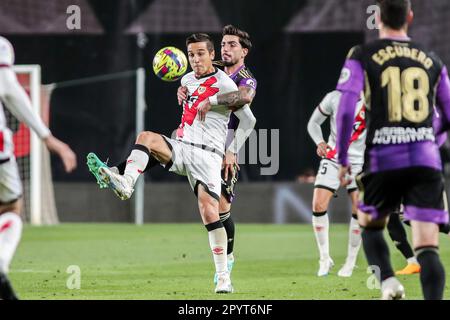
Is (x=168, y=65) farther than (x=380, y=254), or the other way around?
(x=168, y=65)

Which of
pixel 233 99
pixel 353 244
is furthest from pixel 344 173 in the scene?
pixel 353 244

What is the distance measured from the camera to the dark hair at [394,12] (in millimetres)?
5629

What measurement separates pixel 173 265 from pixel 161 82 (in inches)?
403

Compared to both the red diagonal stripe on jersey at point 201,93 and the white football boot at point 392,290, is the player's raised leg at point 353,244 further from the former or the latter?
the white football boot at point 392,290

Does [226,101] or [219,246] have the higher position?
[226,101]

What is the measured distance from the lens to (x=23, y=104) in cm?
538

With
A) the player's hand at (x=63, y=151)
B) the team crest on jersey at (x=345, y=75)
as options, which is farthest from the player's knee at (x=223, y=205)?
the player's hand at (x=63, y=151)

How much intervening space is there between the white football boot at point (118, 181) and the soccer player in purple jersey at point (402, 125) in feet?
7.38

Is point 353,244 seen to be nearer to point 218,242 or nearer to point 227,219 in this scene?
point 227,219

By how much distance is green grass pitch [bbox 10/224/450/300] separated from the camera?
7.71 meters

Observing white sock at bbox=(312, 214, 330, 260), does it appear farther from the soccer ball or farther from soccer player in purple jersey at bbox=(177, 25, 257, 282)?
the soccer ball

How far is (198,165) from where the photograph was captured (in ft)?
25.8
